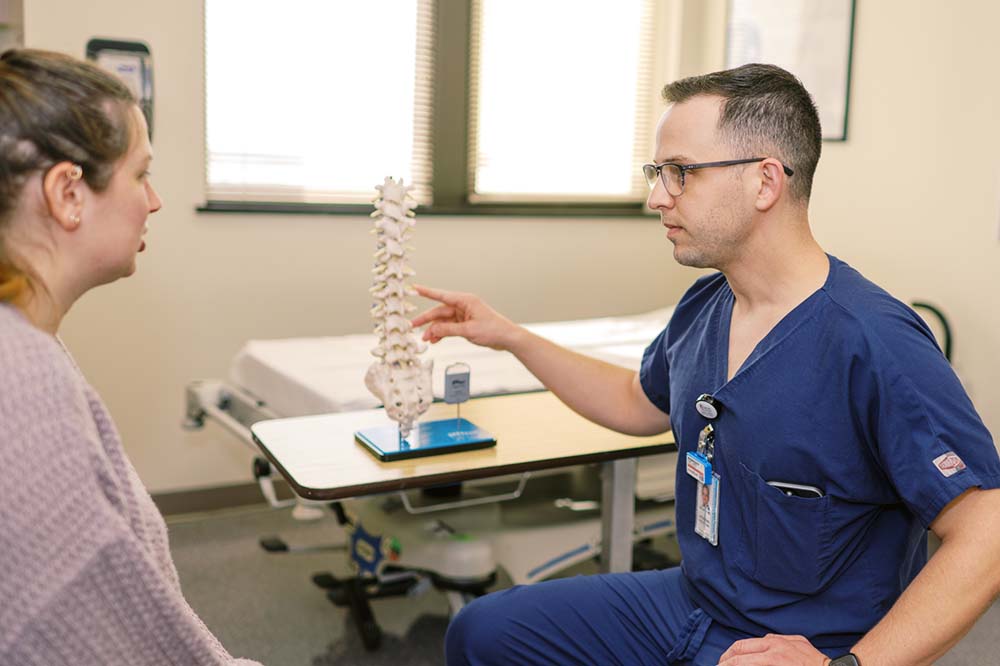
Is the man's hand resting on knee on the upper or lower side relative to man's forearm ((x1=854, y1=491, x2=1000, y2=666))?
lower

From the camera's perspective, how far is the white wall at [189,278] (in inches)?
133

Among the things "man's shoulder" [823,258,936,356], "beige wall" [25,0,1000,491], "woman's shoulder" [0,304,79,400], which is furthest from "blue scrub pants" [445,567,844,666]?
"beige wall" [25,0,1000,491]

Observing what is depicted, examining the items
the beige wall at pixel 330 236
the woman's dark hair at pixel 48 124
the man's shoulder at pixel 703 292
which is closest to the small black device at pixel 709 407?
the man's shoulder at pixel 703 292

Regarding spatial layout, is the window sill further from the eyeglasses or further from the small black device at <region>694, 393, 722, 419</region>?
the small black device at <region>694, 393, 722, 419</region>

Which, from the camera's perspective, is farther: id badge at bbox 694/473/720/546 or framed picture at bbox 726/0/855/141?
framed picture at bbox 726/0/855/141

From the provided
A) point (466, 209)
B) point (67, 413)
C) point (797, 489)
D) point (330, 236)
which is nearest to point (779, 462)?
point (797, 489)

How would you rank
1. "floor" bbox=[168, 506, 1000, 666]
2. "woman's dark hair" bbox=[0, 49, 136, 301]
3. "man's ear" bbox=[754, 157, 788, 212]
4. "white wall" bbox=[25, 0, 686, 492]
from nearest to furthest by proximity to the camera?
"woman's dark hair" bbox=[0, 49, 136, 301]
"man's ear" bbox=[754, 157, 788, 212]
"floor" bbox=[168, 506, 1000, 666]
"white wall" bbox=[25, 0, 686, 492]

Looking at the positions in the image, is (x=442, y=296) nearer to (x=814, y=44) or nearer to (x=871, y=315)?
(x=871, y=315)

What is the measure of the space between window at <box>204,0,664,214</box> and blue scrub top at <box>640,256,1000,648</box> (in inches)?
99.3

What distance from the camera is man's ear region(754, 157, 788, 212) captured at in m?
1.58

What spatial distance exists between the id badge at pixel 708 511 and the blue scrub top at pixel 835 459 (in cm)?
1

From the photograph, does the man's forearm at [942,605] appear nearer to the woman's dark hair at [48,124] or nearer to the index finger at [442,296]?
the index finger at [442,296]

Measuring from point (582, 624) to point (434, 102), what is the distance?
8.93ft

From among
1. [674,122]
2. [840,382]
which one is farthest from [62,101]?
[840,382]
